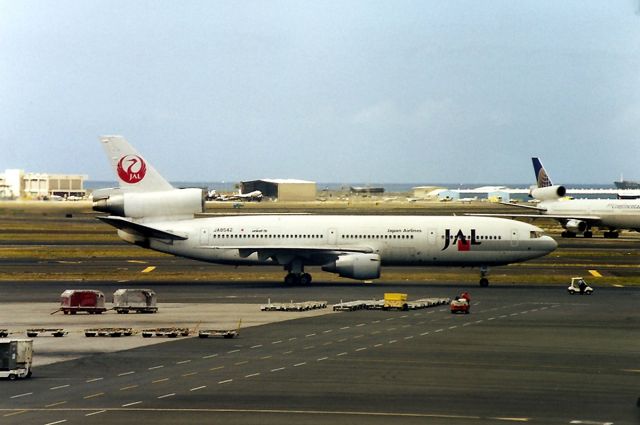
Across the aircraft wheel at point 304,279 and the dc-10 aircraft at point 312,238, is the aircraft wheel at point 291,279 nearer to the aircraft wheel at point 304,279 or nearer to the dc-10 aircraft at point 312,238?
the dc-10 aircraft at point 312,238

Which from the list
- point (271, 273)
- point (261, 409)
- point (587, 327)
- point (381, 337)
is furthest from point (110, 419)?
point (271, 273)

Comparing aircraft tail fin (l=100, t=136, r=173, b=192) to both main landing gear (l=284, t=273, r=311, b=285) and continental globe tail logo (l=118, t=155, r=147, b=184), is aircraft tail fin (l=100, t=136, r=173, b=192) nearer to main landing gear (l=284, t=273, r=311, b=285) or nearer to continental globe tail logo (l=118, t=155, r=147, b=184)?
continental globe tail logo (l=118, t=155, r=147, b=184)

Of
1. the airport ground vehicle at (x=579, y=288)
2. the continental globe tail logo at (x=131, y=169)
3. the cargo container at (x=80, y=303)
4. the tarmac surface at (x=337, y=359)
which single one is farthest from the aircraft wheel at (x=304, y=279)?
the cargo container at (x=80, y=303)

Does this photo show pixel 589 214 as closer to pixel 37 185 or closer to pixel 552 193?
pixel 552 193

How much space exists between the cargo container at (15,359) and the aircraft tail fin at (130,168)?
4068cm

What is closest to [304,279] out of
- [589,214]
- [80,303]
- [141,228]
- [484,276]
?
[141,228]

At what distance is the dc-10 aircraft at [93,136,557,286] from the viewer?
261 ft

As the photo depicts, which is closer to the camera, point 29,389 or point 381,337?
point 29,389

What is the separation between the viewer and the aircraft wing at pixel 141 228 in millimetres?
76688

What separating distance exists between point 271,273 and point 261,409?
182 feet

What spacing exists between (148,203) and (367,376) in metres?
42.7

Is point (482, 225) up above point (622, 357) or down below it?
above

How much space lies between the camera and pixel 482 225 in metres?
80.1

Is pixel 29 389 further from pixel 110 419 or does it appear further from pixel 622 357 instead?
pixel 622 357
